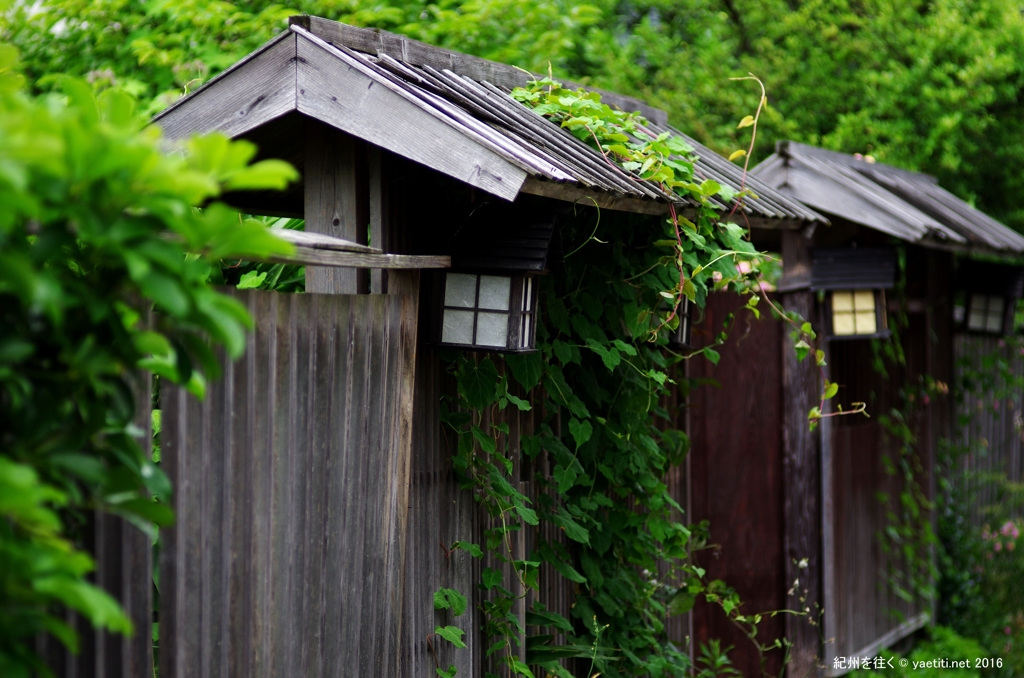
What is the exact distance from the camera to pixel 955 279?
23.1 feet

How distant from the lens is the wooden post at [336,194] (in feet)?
9.00

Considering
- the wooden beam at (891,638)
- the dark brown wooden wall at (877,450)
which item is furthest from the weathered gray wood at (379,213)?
the wooden beam at (891,638)

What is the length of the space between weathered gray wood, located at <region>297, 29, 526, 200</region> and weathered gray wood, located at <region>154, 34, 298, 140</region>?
5cm

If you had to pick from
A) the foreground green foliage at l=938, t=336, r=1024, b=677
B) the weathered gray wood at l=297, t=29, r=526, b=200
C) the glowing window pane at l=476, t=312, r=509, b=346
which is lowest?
the foreground green foliage at l=938, t=336, r=1024, b=677

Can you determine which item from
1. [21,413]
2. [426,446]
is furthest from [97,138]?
[426,446]

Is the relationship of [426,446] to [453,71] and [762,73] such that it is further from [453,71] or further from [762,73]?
[762,73]

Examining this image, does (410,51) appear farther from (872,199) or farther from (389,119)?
(872,199)

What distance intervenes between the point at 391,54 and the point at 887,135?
6539mm

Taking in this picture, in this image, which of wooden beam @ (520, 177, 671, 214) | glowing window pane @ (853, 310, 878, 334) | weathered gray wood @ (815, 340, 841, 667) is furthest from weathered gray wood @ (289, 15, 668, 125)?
weathered gray wood @ (815, 340, 841, 667)

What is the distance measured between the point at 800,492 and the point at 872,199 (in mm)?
1607

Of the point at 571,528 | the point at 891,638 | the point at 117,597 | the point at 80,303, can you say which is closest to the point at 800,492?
the point at 891,638

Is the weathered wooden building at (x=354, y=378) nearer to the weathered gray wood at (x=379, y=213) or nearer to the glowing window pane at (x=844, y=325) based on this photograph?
the weathered gray wood at (x=379, y=213)

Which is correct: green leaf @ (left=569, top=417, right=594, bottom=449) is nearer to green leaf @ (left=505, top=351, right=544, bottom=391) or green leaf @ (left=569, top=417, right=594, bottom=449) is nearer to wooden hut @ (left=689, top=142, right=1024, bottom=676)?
green leaf @ (left=505, top=351, right=544, bottom=391)

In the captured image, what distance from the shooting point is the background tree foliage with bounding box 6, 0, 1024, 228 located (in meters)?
6.33
